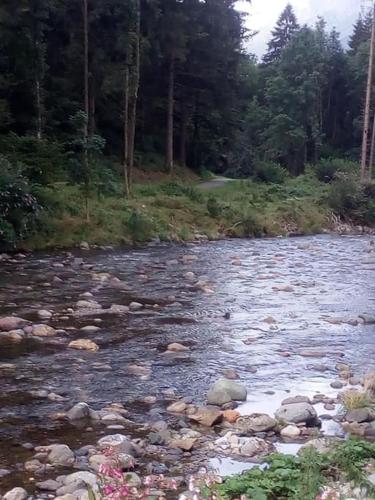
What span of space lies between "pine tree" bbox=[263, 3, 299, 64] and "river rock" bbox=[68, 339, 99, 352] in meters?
77.5

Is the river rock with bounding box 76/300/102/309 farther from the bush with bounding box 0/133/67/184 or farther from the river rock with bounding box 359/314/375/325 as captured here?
the bush with bounding box 0/133/67/184

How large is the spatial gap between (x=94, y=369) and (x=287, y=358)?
2238mm

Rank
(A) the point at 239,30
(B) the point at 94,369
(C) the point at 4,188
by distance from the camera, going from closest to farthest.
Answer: (B) the point at 94,369, (C) the point at 4,188, (A) the point at 239,30

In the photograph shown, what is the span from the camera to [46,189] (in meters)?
19.7

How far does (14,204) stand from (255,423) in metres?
11.7

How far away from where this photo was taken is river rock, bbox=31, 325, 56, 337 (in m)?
8.95

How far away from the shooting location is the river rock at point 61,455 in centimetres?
496

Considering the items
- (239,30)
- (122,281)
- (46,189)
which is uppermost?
(239,30)

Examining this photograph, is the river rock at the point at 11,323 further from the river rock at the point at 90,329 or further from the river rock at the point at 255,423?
the river rock at the point at 255,423

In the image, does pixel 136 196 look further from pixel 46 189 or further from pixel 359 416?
pixel 359 416

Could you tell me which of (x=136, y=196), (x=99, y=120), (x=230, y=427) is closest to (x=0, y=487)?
(x=230, y=427)

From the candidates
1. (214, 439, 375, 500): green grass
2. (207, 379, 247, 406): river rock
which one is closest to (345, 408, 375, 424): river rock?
(207, 379, 247, 406): river rock

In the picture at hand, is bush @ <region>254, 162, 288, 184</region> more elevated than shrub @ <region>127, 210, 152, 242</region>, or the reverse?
bush @ <region>254, 162, 288, 184</region>

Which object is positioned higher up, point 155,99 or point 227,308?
point 155,99
